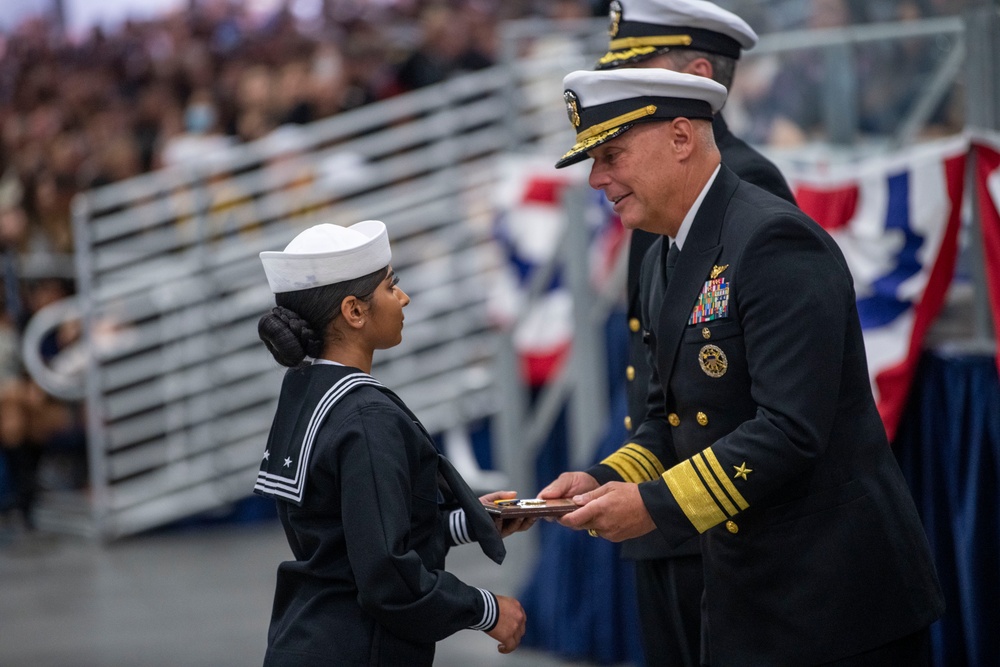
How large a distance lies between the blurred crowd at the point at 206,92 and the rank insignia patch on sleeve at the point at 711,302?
2.49 metres

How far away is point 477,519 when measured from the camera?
2.50 m

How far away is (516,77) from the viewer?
7.53m

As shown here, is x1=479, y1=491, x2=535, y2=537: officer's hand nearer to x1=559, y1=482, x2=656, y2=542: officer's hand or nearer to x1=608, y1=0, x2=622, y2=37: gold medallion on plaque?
x1=559, y1=482, x2=656, y2=542: officer's hand

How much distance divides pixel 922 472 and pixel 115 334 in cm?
538

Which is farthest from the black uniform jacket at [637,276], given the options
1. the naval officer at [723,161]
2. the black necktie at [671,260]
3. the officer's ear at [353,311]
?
the officer's ear at [353,311]

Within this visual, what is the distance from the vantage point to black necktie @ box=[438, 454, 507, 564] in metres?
2.50

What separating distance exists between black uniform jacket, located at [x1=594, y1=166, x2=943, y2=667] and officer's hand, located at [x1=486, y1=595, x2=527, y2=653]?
1.18ft

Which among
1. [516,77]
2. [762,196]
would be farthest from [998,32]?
[516,77]

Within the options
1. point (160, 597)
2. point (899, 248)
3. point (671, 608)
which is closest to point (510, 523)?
point (671, 608)

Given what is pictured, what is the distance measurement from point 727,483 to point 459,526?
565 mm

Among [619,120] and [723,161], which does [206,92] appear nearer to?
[723,161]

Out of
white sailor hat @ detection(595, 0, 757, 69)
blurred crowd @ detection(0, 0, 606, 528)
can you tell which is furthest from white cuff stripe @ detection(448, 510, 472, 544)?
blurred crowd @ detection(0, 0, 606, 528)

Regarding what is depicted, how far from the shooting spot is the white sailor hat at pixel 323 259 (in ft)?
8.09

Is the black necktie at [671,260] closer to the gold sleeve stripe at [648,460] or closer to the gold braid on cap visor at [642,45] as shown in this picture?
the gold sleeve stripe at [648,460]
